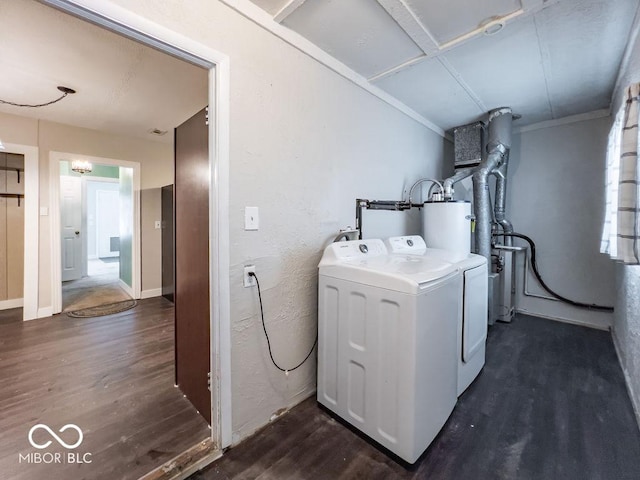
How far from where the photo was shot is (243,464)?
4.27ft

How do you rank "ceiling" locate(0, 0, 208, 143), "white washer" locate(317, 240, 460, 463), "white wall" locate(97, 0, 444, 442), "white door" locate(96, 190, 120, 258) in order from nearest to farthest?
"white washer" locate(317, 240, 460, 463), "white wall" locate(97, 0, 444, 442), "ceiling" locate(0, 0, 208, 143), "white door" locate(96, 190, 120, 258)

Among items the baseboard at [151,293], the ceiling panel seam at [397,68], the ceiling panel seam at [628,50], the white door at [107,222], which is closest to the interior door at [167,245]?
the baseboard at [151,293]

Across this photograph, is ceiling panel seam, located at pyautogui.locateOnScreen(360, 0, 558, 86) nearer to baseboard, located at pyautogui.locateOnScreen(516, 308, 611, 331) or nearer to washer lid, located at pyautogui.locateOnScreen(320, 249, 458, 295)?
washer lid, located at pyautogui.locateOnScreen(320, 249, 458, 295)

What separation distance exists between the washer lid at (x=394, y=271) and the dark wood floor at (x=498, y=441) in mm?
858

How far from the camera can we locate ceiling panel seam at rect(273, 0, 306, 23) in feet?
4.53

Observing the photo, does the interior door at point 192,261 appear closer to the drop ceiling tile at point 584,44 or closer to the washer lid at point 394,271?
the washer lid at point 394,271

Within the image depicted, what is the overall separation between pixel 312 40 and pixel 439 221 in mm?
1796

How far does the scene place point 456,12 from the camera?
4.83 ft

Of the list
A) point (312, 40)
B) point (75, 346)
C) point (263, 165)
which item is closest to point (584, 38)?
point (312, 40)

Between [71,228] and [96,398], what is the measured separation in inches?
186

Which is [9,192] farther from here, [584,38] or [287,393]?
[584,38]
